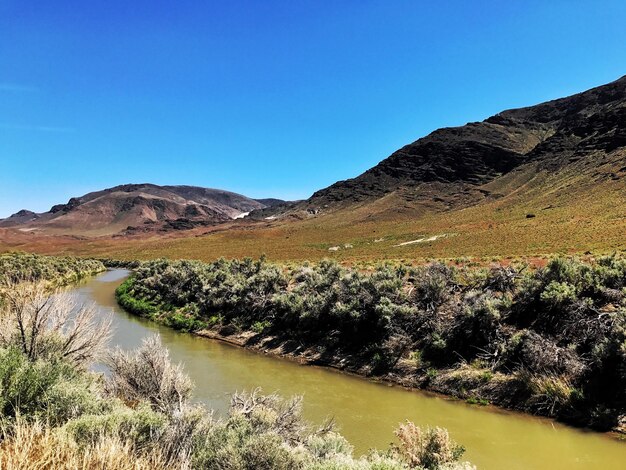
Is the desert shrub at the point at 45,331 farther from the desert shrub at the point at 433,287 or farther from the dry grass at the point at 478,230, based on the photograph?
the dry grass at the point at 478,230

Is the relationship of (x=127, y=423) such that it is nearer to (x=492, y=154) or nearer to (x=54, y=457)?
(x=54, y=457)

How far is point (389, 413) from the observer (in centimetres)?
1315

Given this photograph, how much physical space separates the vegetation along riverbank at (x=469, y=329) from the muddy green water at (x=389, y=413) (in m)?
0.74

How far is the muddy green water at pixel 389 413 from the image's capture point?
10.2 m

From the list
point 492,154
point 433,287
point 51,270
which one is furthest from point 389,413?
point 492,154

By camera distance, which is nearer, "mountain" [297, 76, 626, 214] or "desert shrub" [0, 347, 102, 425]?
"desert shrub" [0, 347, 102, 425]

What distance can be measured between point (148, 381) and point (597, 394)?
12.5 metres

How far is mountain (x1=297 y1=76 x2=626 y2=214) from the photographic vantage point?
9256 cm

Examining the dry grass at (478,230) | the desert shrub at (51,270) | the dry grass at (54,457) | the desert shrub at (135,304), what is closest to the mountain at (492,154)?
the dry grass at (478,230)

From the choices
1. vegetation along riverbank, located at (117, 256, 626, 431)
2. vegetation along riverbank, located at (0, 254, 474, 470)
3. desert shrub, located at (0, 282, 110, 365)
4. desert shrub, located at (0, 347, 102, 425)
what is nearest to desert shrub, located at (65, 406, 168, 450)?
vegetation along riverbank, located at (0, 254, 474, 470)

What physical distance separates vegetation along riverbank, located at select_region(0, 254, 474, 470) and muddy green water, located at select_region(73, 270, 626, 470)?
240 centimetres

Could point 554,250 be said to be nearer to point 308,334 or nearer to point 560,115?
point 308,334

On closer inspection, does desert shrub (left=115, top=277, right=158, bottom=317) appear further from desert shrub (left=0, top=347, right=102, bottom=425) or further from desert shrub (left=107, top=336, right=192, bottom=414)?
desert shrub (left=0, top=347, right=102, bottom=425)

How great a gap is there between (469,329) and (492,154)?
126310 mm
